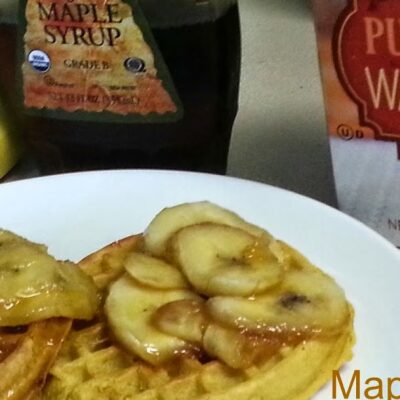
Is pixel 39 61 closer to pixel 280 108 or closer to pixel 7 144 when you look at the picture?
pixel 7 144

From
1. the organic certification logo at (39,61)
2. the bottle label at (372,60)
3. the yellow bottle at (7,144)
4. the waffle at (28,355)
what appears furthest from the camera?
the yellow bottle at (7,144)

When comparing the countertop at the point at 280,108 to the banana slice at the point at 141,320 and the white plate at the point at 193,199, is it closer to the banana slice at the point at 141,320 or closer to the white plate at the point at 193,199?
the white plate at the point at 193,199

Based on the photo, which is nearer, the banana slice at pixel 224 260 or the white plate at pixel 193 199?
the banana slice at pixel 224 260

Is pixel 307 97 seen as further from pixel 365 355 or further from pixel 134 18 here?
pixel 365 355

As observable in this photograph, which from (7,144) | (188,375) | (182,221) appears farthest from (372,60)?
(7,144)

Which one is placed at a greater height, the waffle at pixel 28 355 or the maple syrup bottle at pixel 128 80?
→ the maple syrup bottle at pixel 128 80

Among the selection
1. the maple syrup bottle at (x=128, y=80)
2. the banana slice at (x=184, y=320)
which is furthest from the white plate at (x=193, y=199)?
the banana slice at (x=184, y=320)

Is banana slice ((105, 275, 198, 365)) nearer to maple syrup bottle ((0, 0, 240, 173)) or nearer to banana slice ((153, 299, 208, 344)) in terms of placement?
banana slice ((153, 299, 208, 344))

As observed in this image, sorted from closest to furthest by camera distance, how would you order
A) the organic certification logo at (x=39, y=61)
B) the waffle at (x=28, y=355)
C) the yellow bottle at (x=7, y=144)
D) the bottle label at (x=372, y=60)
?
the waffle at (x=28, y=355) < the bottle label at (x=372, y=60) < the organic certification logo at (x=39, y=61) < the yellow bottle at (x=7, y=144)
